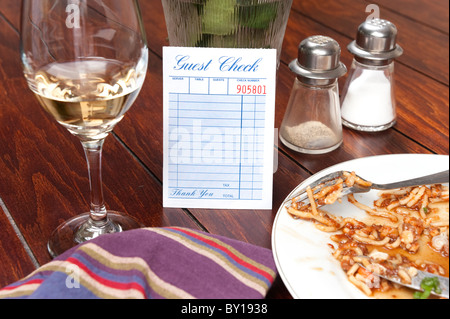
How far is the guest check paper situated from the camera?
2.93ft

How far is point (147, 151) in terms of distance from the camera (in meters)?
1.05

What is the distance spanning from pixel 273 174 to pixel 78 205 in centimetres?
30

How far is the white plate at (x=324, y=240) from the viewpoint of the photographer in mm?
707

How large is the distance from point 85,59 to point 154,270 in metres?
0.27

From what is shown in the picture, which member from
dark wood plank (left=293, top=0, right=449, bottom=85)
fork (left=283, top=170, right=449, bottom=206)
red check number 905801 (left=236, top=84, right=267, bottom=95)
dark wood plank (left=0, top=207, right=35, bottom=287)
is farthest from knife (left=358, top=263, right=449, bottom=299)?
dark wood plank (left=293, top=0, right=449, bottom=85)

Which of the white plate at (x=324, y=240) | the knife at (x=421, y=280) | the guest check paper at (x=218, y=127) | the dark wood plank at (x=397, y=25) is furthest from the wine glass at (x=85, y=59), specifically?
the dark wood plank at (x=397, y=25)

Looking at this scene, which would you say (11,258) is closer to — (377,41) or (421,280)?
(421,280)

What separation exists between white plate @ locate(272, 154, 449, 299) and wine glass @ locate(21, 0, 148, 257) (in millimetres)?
259

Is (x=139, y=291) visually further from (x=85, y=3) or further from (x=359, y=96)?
(x=359, y=96)

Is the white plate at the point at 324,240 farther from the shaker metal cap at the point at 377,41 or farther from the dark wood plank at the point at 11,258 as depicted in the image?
the dark wood plank at the point at 11,258

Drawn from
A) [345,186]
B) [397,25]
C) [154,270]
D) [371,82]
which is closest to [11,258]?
[154,270]

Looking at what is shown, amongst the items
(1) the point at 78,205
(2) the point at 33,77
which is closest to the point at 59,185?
(1) the point at 78,205

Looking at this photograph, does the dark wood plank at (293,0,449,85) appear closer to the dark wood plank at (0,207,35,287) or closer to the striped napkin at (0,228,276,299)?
the striped napkin at (0,228,276,299)

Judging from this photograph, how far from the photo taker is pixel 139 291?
0.69m
